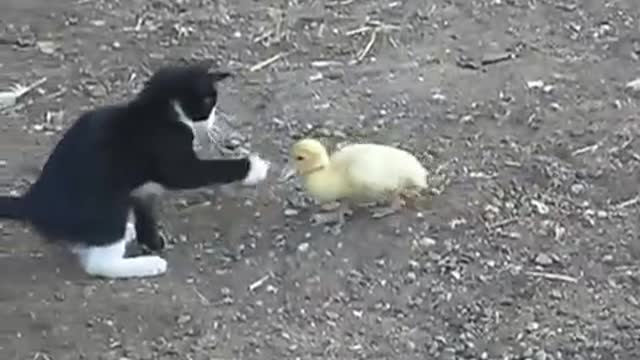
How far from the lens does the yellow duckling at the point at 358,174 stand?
13.5 feet

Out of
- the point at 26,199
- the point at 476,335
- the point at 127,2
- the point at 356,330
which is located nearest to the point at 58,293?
the point at 26,199

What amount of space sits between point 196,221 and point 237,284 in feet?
1.26

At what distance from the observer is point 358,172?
4.11m

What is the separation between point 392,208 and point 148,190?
2.01 ft

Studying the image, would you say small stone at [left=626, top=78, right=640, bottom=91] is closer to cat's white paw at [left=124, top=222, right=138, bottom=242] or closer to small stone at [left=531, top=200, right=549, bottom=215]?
small stone at [left=531, top=200, right=549, bottom=215]

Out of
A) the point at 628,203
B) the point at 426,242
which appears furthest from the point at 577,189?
the point at 426,242

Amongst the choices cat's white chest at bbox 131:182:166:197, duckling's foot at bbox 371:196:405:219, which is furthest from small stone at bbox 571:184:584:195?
cat's white chest at bbox 131:182:166:197

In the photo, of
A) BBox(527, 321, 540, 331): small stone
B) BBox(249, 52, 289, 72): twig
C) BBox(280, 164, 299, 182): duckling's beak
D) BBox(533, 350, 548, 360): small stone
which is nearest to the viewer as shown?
BBox(533, 350, 548, 360): small stone

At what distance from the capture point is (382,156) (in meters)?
4.14

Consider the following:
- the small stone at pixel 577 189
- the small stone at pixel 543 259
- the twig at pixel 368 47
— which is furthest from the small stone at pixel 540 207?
the twig at pixel 368 47

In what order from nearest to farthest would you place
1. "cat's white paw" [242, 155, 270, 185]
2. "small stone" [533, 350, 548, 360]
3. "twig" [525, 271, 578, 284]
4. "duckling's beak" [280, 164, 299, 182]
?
"small stone" [533, 350, 548, 360] → "twig" [525, 271, 578, 284] → "cat's white paw" [242, 155, 270, 185] → "duckling's beak" [280, 164, 299, 182]

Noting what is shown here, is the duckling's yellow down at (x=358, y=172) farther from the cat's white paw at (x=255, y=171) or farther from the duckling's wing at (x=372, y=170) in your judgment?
the cat's white paw at (x=255, y=171)

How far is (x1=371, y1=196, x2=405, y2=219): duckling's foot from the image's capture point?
4215 mm

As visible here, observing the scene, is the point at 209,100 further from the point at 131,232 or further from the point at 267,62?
the point at 267,62
